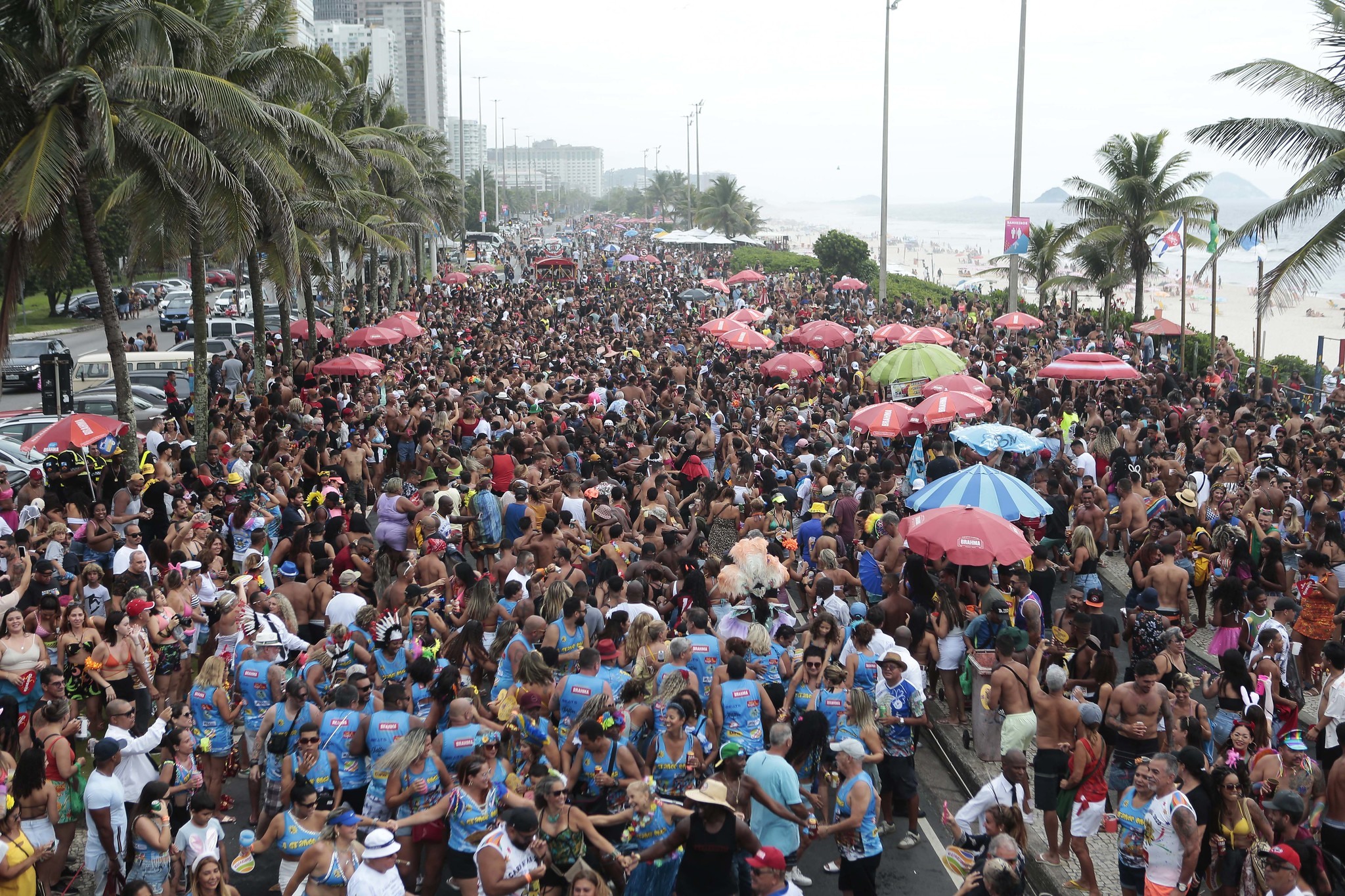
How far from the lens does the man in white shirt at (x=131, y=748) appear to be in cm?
716

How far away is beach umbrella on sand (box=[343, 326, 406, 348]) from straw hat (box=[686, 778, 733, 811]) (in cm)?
1862

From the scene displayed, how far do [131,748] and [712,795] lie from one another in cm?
357

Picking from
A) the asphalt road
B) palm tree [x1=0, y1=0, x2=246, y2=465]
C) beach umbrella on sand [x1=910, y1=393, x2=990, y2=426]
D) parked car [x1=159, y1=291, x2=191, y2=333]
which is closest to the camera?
palm tree [x1=0, y1=0, x2=246, y2=465]

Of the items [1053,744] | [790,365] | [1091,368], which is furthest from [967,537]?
[790,365]

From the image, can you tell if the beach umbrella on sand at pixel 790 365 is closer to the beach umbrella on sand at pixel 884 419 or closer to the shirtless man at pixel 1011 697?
the beach umbrella on sand at pixel 884 419

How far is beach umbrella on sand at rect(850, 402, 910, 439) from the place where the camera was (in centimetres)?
1509

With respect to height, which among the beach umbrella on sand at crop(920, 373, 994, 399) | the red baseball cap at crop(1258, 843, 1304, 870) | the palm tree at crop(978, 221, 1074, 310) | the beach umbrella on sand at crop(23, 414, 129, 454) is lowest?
the red baseball cap at crop(1258, 843, 1304, 870)

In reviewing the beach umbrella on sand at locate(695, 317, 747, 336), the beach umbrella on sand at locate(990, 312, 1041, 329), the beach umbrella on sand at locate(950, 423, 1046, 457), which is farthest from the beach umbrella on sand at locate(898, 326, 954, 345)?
the beach umbrella on sand at locate(950, 423, 1046, 457)

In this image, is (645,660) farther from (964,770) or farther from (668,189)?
(668,189)

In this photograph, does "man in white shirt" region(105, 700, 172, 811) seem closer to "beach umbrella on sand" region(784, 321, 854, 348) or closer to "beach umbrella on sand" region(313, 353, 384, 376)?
"beach umbrella on sand" region(313, 353, 384, 376)

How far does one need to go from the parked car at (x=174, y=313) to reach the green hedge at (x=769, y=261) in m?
28.7

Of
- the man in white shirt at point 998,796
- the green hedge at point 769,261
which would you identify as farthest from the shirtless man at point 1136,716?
the green hedge at point 769,261

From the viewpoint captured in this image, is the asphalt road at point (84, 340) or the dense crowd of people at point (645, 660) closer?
the dense crowd of people at point (645, 660)

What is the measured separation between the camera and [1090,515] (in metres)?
13.0
